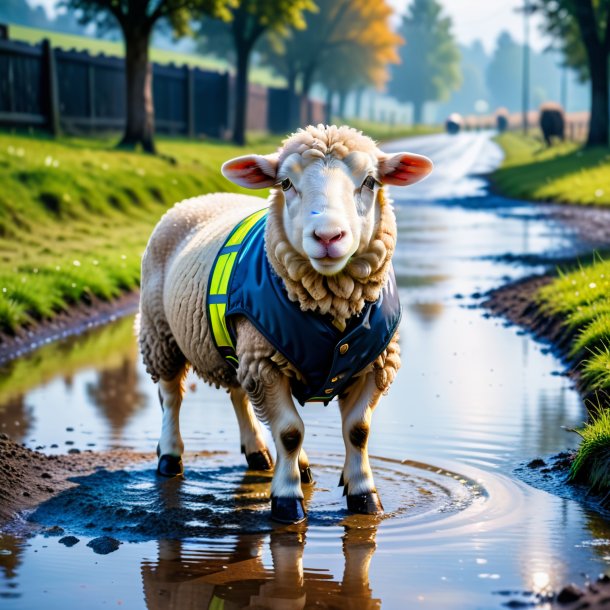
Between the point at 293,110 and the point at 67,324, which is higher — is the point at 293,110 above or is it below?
above

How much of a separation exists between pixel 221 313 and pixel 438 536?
155cm

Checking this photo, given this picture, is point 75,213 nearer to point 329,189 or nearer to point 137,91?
point 137,91

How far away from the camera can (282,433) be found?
5.73 meters

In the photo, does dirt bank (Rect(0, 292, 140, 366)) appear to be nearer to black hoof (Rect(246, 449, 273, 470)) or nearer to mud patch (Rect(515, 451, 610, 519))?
black hoof (Rect(246, 449, 273, 470))

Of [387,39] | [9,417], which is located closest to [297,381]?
[9,417]

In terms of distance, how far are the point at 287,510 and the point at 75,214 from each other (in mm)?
11613

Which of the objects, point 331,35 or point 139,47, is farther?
point 331,35

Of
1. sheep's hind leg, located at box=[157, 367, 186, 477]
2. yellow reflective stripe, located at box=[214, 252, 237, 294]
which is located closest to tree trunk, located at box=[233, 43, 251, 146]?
sheep's hind leg, located at box=[157, 367, 186, 477]

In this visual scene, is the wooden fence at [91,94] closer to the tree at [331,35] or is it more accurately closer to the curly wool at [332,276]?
the tree at [331,35]

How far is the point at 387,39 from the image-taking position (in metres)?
67.2

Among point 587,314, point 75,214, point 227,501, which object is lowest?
point 227,501

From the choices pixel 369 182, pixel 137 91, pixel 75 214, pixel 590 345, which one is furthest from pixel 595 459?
pixel 137 91

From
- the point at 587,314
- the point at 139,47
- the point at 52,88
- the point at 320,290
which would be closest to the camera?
the point at 320,290

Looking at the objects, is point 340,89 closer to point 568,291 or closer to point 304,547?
point 568,291
